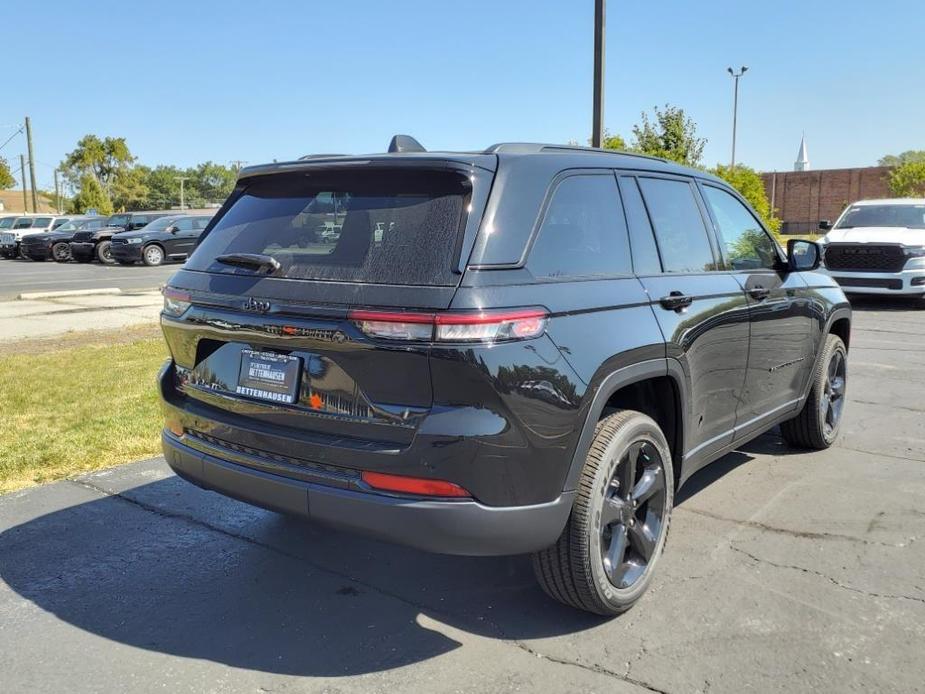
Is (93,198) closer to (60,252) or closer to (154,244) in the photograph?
(60,252)

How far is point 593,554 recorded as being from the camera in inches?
120

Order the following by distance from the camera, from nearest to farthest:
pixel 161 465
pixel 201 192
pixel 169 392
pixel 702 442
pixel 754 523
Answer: pixel 169 392, pixel 702 442, pixel 754 523, pixel 161 465, pixel 201 192

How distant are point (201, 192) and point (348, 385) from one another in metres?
139

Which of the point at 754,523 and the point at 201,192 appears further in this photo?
the point at 201,192

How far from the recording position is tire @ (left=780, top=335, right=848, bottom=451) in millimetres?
5355

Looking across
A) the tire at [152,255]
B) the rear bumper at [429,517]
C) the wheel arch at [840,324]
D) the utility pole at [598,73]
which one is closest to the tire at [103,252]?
the tire at [152,255]

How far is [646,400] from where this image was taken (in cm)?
361

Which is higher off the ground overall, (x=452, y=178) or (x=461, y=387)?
(x=452, y=178)

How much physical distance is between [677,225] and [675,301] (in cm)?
55

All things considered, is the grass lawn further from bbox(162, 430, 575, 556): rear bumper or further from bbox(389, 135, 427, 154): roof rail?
bbox(389, 135, 427, 154): roof rail

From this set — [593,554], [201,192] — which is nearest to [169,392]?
[593,554]

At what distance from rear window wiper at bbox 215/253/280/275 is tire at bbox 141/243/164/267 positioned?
26267 millimetres

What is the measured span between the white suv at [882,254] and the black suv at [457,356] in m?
11.5

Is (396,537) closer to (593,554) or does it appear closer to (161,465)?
(593,554)
